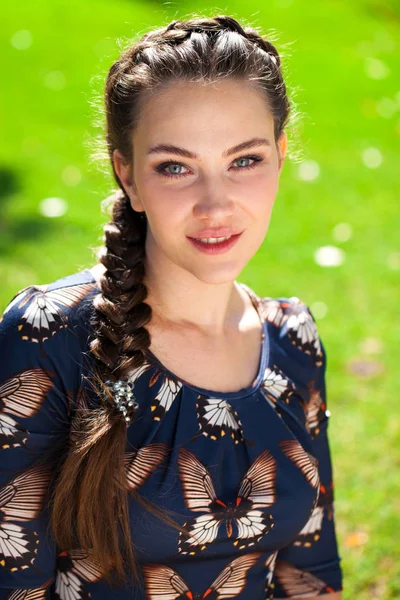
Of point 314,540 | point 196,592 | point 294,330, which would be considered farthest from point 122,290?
point 314,540

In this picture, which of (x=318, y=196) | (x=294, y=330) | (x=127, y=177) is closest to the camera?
(x=127, y=177)

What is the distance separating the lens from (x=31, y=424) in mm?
1664

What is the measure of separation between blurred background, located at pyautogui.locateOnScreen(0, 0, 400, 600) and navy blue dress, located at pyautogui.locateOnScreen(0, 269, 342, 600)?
0.45m

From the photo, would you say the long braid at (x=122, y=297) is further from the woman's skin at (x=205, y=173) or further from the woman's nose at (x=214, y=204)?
the woman's nose at (x=214, y=204)

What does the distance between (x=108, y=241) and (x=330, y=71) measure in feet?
17.2

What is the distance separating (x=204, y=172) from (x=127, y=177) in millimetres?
244

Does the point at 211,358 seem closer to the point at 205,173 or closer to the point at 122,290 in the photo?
the point at 122,290

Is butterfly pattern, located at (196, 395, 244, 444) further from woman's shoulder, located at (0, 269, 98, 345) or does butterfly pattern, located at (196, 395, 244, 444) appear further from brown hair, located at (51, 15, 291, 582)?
woman's shoulder, located at (0, 269, 98, 345)

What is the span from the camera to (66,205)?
4.71 meters

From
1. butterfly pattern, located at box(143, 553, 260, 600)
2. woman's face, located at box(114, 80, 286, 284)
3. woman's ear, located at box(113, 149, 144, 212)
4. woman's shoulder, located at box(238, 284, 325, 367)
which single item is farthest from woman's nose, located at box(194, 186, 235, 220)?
butterfly pattern, located at box(143, 553, 260, 600)

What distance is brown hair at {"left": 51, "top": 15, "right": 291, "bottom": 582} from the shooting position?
5.54ft

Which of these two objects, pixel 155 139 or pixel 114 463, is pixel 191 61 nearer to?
pixel 155 139

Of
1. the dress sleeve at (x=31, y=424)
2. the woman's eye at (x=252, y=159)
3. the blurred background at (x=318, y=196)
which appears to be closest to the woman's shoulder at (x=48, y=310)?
the dress sleeve at (x=31, y=424)

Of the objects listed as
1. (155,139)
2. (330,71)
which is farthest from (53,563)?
(330,71)
